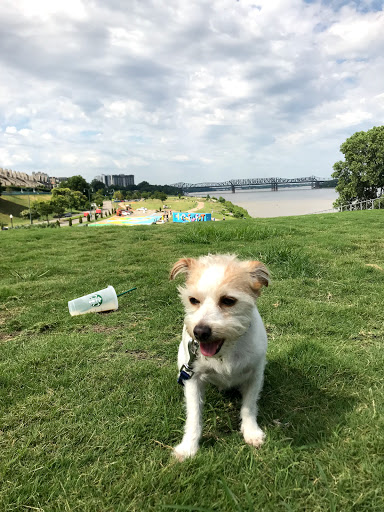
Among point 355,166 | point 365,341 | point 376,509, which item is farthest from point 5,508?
point 355,166

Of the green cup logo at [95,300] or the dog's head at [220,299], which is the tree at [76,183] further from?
the dog's head at [220,299]

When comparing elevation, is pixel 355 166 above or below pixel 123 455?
above

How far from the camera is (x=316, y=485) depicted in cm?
179

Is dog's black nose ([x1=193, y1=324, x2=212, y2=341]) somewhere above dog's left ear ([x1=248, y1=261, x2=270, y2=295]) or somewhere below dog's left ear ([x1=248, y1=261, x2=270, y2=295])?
below

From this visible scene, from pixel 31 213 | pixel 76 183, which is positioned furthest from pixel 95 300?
pixel 76 183

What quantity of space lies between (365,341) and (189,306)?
2452 mm

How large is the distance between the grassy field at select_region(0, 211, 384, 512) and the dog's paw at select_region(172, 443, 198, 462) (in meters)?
0.05

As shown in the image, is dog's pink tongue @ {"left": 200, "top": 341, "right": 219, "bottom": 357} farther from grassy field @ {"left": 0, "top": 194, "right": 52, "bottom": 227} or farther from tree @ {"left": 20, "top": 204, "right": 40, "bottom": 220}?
A: grassy field @ {"left": 0, "top": 194, "right": 52, "bottom": 227}

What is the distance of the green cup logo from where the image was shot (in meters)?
4.63

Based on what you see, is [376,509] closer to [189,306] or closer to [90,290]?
[189,306]

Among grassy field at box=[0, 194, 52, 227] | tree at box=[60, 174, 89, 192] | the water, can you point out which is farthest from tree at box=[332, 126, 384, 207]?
tree at box=[60, 174, 89, 192]

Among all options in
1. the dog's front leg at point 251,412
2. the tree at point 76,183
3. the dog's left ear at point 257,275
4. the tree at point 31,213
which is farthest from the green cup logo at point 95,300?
the tree at point 76,183

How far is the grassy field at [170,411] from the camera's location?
5.83 ft

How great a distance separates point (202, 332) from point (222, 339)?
0.18 meters
